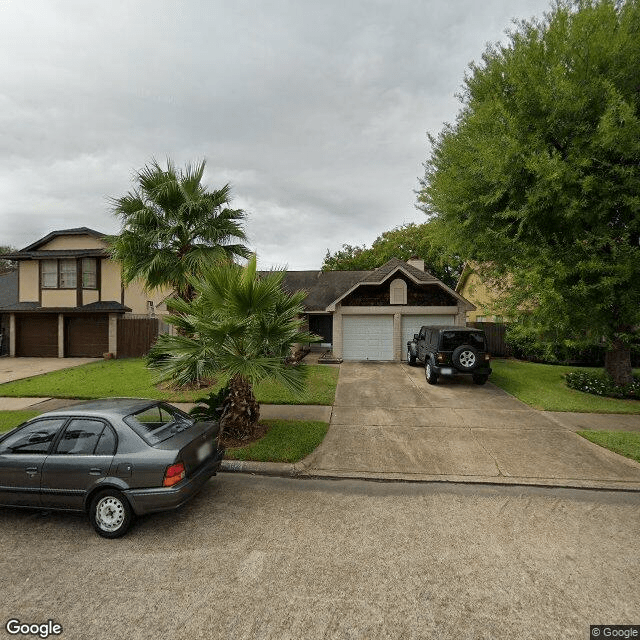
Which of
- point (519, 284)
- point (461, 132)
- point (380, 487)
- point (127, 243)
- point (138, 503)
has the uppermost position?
point (461, 132)

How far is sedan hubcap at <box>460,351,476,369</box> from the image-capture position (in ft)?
37.1

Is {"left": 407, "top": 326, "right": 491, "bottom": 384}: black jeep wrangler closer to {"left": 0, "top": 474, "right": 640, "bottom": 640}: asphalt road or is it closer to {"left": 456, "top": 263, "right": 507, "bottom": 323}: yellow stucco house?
{"left": 456, "top": 263, "right": 507, "bottom": 323}: yellow stucco house

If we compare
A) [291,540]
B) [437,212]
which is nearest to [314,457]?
[291,540]

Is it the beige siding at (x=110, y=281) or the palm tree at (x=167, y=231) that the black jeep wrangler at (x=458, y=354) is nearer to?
the palm tree at (x=167, y=231)

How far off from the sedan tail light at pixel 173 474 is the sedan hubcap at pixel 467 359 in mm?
9464

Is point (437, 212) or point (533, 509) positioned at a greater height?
point (437, 212)

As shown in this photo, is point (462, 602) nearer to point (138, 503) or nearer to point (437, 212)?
point (138, 503)

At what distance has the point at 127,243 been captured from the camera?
1118 centimetres

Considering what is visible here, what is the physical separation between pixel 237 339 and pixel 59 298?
1819 cm

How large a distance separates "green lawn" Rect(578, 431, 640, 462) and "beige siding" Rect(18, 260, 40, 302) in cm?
2536

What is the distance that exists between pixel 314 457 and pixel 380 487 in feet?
4.58

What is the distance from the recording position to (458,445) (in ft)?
22.7

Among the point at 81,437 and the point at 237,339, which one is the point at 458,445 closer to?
the point at 237,339

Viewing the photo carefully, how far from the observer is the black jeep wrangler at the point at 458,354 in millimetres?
11352
